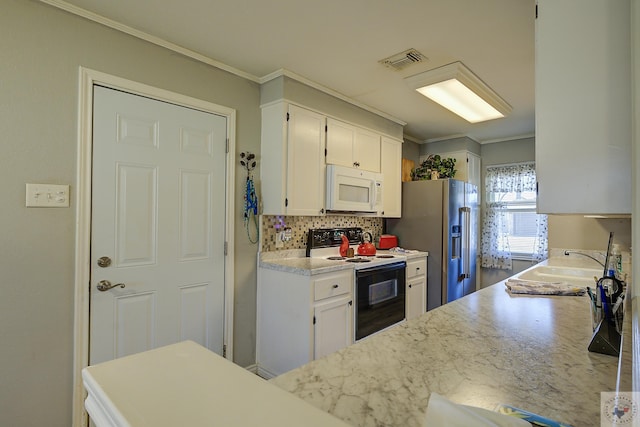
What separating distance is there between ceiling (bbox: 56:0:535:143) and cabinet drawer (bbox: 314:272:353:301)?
5.02ft

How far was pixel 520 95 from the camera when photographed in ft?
9.66

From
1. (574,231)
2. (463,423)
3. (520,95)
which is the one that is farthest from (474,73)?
(463,423)

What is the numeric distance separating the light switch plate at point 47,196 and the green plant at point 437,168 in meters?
3.51

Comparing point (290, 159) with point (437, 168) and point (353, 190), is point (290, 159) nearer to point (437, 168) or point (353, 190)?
point (353, 190)

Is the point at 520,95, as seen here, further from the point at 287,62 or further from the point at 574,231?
the point at 287,62

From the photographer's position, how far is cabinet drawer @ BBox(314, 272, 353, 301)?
2365 millimetres

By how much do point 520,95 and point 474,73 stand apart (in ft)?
2.43

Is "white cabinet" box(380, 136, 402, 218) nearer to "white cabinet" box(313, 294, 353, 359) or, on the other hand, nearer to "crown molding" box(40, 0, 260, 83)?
"white cabinet" box(313, 294, 353, 359)

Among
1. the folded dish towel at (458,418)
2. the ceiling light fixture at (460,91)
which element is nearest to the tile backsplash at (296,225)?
the ceiling light fixture at (460,91)

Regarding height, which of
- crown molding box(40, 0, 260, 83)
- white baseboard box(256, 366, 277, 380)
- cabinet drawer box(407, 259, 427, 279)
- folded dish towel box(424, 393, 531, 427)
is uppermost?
crown molding box(40, 0, 260, 83)

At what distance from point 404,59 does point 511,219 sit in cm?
300

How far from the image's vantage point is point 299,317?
2.37 metres

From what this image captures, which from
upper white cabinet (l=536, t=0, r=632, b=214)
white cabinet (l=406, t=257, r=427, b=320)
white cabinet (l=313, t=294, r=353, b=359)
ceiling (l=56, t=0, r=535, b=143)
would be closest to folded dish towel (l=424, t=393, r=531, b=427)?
upper white cabinet (l=536, t=0, r=632, b=214)

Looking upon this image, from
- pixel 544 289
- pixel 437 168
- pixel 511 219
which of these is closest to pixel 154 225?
pixel 544 289
